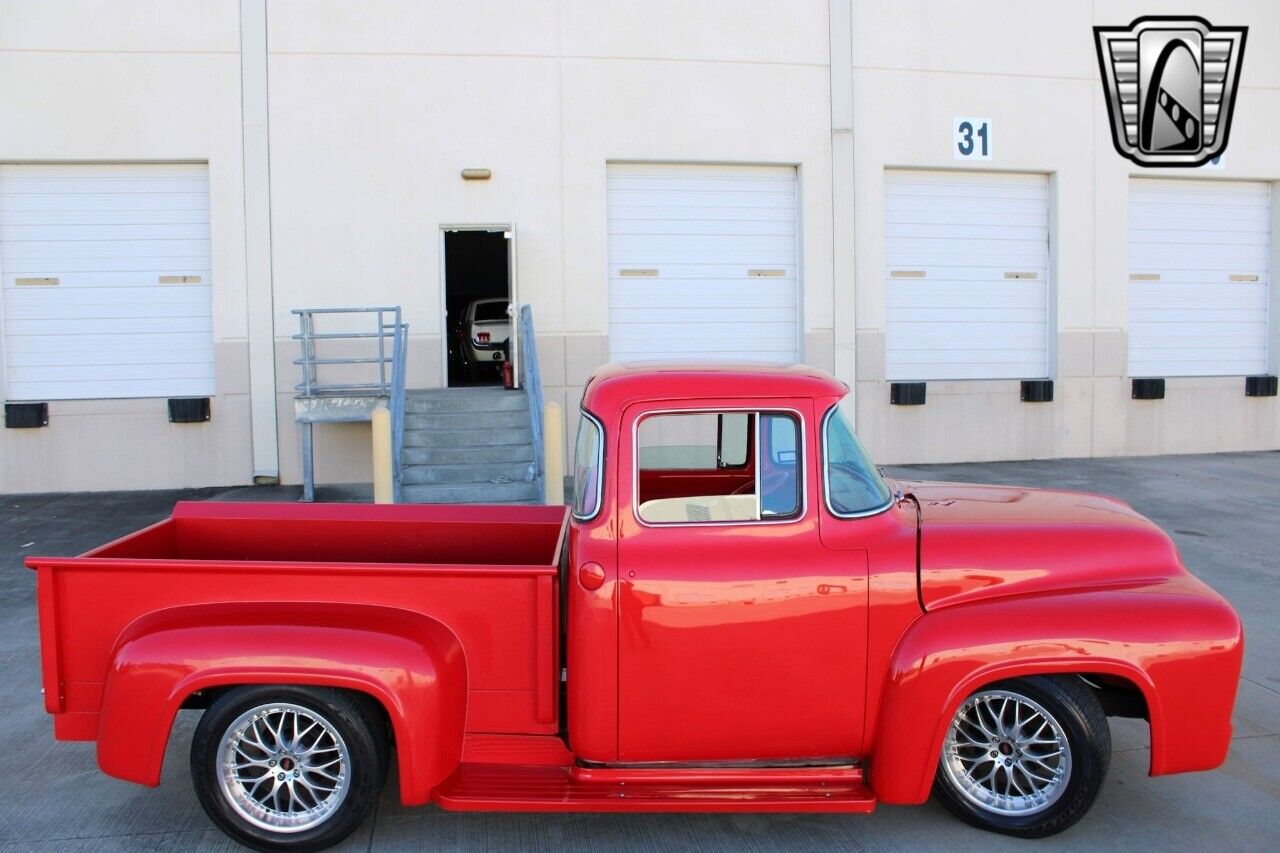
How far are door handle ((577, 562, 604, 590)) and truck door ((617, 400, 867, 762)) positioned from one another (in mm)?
80

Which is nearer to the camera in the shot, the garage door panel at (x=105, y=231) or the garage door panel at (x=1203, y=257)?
the garage door panel at (x=105, y=231)

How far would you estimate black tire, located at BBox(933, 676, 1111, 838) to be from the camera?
3.97 m

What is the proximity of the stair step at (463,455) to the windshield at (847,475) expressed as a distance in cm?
748

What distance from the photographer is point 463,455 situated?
11500mm

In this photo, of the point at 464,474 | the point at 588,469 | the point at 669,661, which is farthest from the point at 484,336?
the point at 669,661

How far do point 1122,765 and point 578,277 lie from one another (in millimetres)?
10495

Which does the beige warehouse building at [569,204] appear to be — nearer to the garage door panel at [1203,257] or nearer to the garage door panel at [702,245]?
the garage door panel at [702,245]

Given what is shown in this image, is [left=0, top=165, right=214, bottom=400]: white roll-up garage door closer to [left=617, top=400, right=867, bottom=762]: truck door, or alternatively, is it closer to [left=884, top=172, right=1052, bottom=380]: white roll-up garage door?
[left=884, top=172, right=1052, bottom=380]: white roll-up garage door

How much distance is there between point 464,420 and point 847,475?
28.1 feet

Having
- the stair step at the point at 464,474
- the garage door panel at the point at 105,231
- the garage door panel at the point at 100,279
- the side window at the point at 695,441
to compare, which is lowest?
the stair step at the point at 464,474

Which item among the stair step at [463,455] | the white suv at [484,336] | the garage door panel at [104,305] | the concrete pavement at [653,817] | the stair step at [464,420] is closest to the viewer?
the concrete pavement at [653,817]

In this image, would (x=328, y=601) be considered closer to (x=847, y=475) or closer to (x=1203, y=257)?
(x=847, y=475)

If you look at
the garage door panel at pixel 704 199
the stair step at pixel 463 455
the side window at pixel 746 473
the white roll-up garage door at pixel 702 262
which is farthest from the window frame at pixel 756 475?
the garage door panel at pixel 704 199

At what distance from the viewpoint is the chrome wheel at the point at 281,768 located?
3.98 meters
